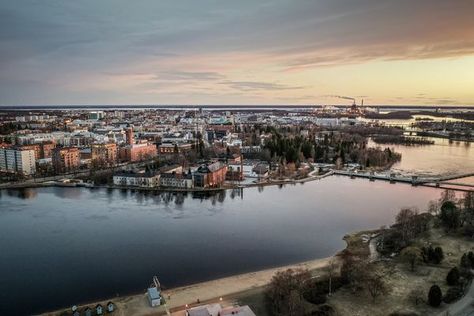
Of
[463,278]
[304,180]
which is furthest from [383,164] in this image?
[463,278]

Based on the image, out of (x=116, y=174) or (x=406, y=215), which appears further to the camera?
(x=116, y=174)

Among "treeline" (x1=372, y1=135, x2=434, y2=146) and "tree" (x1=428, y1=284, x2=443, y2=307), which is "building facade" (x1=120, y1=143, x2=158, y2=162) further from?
"tree" (x1=428, y1=284, x2=443, y2=307)

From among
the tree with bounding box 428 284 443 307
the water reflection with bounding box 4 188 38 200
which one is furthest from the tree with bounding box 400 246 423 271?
the water reflection with bounding box 4 188 38 200

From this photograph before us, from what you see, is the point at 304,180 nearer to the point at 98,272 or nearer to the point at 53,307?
the point at 98,272

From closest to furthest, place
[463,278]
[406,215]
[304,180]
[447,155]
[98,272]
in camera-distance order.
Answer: [463,278]
[98,272]
[406,215]
[304,180]
[447,155]

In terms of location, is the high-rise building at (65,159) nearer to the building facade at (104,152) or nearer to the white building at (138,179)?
the building facade at (104,152)

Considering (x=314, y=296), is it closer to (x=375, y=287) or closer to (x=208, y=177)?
(x=375, y=287)

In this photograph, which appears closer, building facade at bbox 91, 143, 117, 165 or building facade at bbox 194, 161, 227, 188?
building facade at bbox 194, 161, 227, 188

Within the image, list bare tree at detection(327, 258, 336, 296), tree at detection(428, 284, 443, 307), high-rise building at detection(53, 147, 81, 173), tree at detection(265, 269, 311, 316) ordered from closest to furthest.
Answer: tree at detection(265, 269, 311, 316) → tree at detection(428, 284, 443, 307) → bare tree at detection(327, 258, 336, 296) → high-rise building at detection(53, 147, 81, 173)
